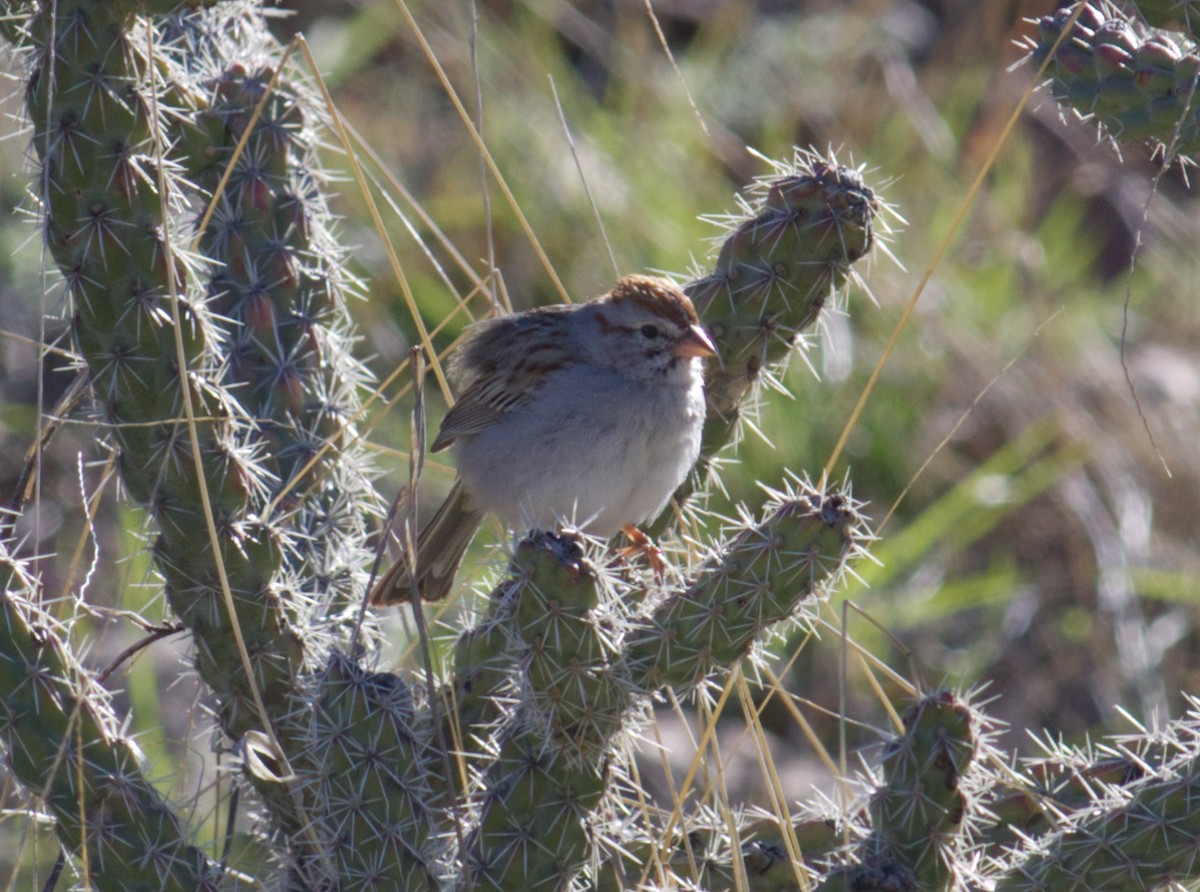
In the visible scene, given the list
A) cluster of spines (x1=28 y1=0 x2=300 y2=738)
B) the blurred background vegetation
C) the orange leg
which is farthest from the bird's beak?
the blurred background vegetation

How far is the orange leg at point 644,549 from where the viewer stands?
3952mm

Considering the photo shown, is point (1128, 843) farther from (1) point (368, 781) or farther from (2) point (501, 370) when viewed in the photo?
(2) point (501, 370)

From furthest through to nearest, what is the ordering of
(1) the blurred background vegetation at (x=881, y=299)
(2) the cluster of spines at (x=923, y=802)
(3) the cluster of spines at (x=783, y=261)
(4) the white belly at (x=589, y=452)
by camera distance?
1. (1) the blurred background vegetation at (x=881, y=299)
2. (4) the white belly at (x=589, y=452)
3. (3) the cluster of spines at (x=783, y=261)
4. (2) the cluster of spines at (x=923, y=802)

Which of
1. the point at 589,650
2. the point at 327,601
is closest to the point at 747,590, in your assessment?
the point at 589,650

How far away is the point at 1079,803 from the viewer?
11.3 feet

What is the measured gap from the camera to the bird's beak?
150 inches

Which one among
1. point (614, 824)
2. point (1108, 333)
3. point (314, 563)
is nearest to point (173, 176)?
point (314, 563)

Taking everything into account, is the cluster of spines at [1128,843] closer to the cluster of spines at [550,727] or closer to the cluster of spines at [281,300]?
the cluster of spines at [550,727]

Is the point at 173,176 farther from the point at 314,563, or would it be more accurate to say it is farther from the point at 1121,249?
the point at 1121,249

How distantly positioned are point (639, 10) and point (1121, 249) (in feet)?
11.0

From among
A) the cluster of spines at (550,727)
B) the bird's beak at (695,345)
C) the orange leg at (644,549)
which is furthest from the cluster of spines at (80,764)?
the bird's beak at (695,345)

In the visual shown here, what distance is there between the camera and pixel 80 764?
292 cm

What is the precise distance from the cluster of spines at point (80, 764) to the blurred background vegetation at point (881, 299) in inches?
95.4

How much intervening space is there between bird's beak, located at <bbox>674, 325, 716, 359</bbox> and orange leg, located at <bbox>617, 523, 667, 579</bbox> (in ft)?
1.72
